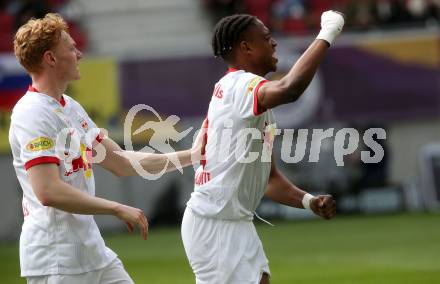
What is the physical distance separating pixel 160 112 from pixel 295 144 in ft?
9.92

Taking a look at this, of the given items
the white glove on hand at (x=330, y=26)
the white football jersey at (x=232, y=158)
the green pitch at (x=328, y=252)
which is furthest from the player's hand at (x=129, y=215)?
the green pitch at (x=328, y=252)

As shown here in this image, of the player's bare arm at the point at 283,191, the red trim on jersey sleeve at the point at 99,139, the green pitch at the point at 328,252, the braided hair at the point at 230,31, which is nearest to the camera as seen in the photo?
the braided hair at the point at 230,31

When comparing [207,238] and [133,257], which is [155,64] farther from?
[207,238]

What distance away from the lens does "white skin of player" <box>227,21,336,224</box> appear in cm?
562

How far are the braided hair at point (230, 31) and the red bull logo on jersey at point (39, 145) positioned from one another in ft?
4.11

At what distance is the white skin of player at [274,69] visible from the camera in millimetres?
5621

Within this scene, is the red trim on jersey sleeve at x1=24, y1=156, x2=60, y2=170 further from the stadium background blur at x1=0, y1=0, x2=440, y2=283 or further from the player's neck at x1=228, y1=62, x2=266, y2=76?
the stadium background blur at x1=0, y1=0, x2=440, y2=283

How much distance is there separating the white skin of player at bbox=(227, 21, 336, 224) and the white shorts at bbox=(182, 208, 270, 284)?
1.61 ft

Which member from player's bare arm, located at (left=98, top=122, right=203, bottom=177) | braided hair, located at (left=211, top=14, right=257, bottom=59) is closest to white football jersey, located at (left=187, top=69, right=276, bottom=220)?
braided hair, located at (left=211, top=14, right=257, bottom=59)

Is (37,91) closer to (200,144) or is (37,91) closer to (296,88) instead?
(200,144)

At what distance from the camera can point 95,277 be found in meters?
6.27

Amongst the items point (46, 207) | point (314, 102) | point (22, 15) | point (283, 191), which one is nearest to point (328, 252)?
point (314, 102)

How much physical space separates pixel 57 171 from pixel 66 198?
0.20 m

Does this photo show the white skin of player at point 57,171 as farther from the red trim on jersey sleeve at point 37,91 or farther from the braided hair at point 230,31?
the braided hair at point 230,31
